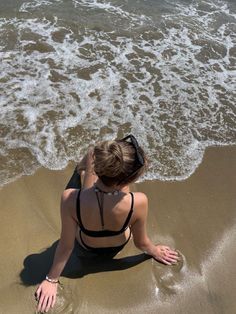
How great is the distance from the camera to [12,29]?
23.5ft

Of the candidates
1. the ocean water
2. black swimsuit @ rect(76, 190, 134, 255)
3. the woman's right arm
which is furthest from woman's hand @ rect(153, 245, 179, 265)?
the ocean water

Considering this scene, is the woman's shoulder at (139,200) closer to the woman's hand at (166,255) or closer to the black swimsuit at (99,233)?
the black swimsuit at (99,233)

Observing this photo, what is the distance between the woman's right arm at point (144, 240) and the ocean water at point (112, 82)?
1.16 metres

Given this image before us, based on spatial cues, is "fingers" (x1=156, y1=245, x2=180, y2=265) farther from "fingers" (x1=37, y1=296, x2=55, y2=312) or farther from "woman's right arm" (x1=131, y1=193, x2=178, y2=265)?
"fingers" (x1=37, y1=296, x2=55, y2=312)

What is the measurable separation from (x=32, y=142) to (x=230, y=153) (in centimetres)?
233

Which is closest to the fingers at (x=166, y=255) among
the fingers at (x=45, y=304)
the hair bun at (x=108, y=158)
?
the fingers at (x=45, y=304)

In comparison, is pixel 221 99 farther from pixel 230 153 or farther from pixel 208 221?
pixel 208 221

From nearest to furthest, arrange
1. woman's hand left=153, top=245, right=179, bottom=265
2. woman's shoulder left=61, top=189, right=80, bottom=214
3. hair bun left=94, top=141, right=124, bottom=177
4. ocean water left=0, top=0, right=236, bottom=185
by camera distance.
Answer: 1. hair bun left=94, top=141, right=124, bottom=177
2. woman's shoulder left=61, top=189, right=80, bottom=214
3. woman's hand left=153, top=245, right=179, bottom=265
4. ocean water left=0, top=0, right=236, bottom=185

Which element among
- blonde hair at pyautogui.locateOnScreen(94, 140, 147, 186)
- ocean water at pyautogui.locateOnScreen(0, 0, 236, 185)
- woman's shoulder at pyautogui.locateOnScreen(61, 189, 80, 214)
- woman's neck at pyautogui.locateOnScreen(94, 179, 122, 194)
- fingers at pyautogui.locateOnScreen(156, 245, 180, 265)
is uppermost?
blonde hair at pyautogui.locateOnScreen(94, 140, 147, 186)

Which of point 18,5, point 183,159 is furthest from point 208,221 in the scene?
point 18,5

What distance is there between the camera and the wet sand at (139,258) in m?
3.17

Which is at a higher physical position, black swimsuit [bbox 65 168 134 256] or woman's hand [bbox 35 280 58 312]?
black swimsuit [bbox 65 168 134 256]

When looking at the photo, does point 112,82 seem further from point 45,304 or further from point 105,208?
point 45,304

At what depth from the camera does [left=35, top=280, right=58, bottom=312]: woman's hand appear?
9.93 ft
